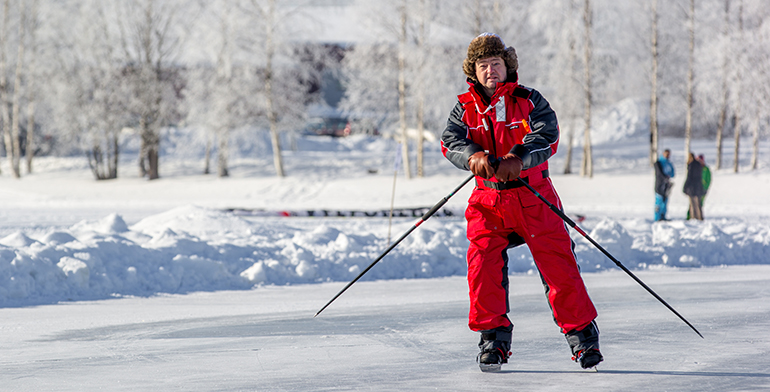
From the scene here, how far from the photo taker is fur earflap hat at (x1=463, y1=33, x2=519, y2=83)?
12.6ft

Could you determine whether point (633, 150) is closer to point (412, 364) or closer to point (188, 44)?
point (188, 44)

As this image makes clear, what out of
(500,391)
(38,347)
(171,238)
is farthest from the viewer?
(171,238)

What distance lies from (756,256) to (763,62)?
21.5m

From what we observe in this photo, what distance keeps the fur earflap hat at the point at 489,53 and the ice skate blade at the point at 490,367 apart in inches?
59.2

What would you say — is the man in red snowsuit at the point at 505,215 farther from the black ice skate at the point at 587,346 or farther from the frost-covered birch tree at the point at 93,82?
the frost-covered birch tree at the point at 93,82

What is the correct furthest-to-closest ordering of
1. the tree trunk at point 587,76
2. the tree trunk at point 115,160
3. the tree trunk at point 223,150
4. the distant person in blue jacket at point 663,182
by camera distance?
1. the tree trunk at point 115,160
2. the tree trunk at point 223,150
3. the tree trunk at point 587,76
4. the distant person in blue jacket at point 663,182

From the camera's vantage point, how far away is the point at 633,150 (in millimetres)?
41344

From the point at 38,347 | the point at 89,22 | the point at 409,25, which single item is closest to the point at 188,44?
the point at 89,22

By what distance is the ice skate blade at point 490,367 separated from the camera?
3.74 m

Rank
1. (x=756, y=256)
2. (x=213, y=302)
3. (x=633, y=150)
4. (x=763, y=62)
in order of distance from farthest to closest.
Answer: (x=633, y=150) < (x=763, y=62) < (x=756, y=256) < (x=213, y=302)

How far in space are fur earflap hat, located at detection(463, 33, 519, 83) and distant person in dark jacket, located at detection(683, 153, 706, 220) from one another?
12.6m

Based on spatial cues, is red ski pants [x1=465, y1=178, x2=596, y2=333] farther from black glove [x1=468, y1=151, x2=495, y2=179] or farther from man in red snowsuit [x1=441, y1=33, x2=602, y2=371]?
black glove [x1=468, y1=151, x2=495, y2=179]

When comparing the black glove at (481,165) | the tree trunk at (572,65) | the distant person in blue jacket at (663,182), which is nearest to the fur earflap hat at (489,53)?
the black glove at (481,165)

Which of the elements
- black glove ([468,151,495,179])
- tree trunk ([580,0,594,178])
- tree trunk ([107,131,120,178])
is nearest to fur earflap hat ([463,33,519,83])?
black glove ([468,151,495,179])
